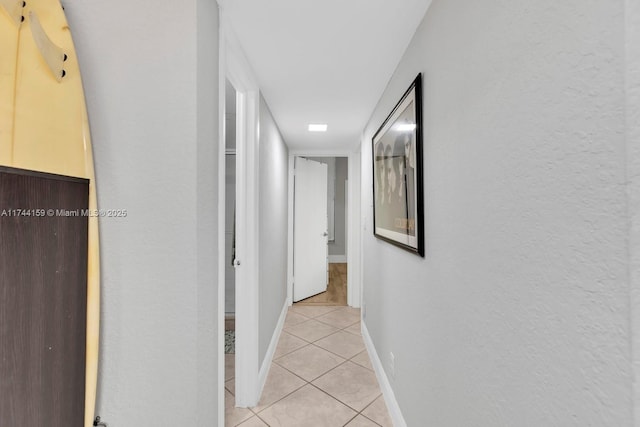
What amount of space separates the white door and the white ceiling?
187 cm

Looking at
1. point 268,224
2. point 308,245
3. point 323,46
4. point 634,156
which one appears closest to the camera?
point 634,156

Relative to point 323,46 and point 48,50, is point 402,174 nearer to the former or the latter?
point 323,46

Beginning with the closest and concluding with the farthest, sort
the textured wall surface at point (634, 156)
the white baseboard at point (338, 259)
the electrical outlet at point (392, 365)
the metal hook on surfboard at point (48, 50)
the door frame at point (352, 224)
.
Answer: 1. the textured wall surface at point (634, 156)
2. the metal hook on surfboard at point (48, 50)
3. the electrical outlet at point (392, 365)
4. the door frame at point (352, 224)
5. the white baseboard at point (338, 259)

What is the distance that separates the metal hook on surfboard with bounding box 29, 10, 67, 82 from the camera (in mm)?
881

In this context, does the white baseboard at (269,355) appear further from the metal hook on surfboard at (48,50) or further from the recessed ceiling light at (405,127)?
the metal hook on surfboard at (48,50)

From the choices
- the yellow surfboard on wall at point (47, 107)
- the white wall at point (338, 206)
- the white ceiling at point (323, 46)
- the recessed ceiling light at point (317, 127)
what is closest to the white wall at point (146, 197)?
the yellow surfboard on wall at point (47, 107)

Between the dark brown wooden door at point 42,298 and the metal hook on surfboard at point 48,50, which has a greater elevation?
the metal hook on surfboard at point 48,50

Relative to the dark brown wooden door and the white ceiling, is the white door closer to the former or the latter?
the white ceiling

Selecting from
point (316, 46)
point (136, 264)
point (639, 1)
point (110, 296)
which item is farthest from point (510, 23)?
point (110, 296)

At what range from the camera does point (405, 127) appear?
63.8 inches

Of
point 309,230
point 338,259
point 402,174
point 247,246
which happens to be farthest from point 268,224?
point 338,259

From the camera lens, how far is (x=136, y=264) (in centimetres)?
108

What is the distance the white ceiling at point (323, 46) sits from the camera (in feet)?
4.30

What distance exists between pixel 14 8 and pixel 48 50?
0.37ft
